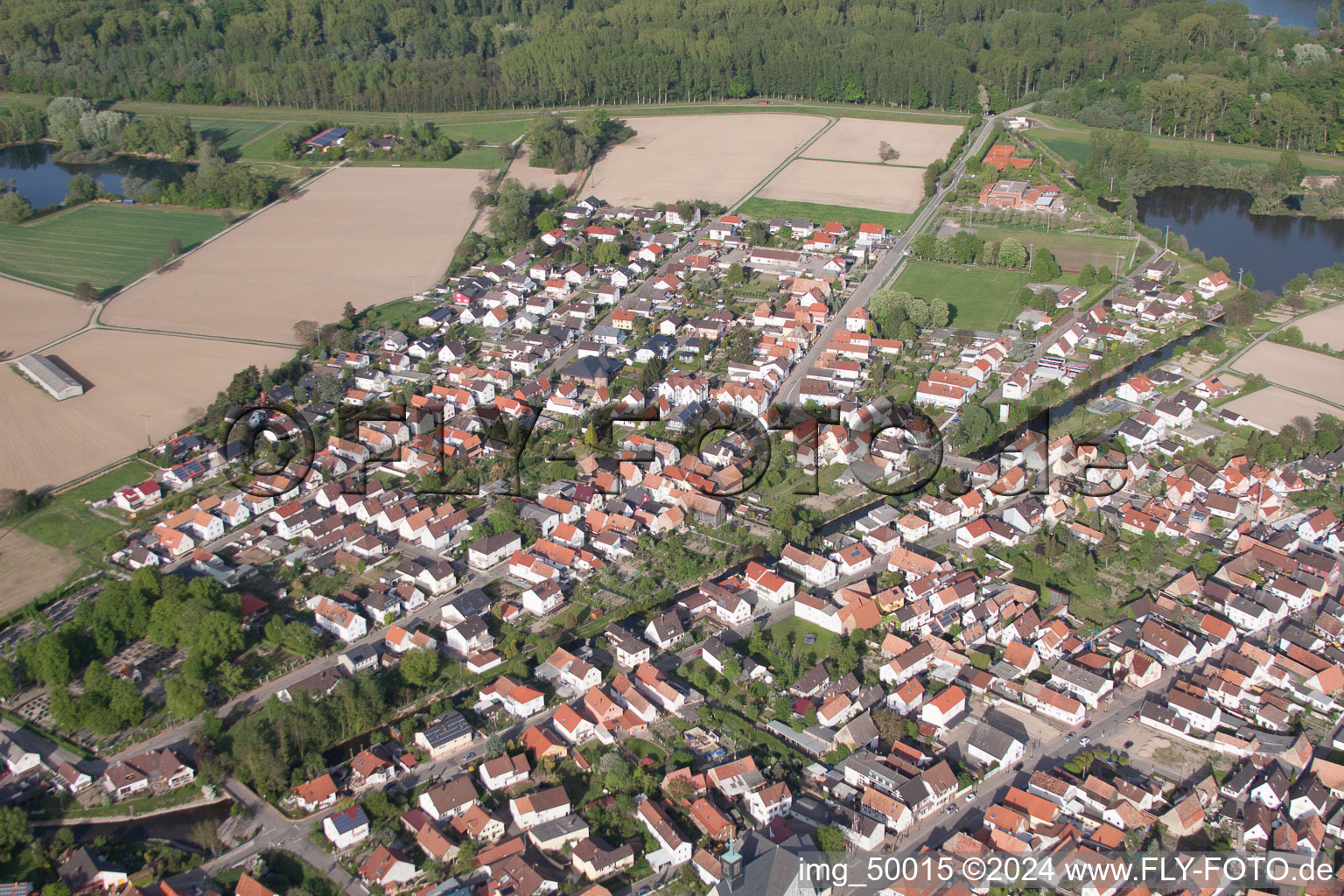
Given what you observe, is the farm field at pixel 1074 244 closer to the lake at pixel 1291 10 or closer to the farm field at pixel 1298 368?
the farm field at pixel 1298 368

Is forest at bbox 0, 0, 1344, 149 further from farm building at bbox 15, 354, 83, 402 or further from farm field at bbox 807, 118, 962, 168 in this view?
farm building at bbox 15, 354, 83, 402

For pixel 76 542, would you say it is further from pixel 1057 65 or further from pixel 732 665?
pixel 1057 65

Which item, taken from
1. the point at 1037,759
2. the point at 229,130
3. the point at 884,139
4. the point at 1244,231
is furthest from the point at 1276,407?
the point at 229,130

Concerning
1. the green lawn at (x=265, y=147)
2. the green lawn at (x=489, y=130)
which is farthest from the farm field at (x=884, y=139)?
the green lawn at (x=265, y=147)

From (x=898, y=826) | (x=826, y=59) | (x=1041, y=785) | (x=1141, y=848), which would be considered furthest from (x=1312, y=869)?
(x=826, y=59)

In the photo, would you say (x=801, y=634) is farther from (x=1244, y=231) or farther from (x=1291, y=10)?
(x=1291, y=10)
